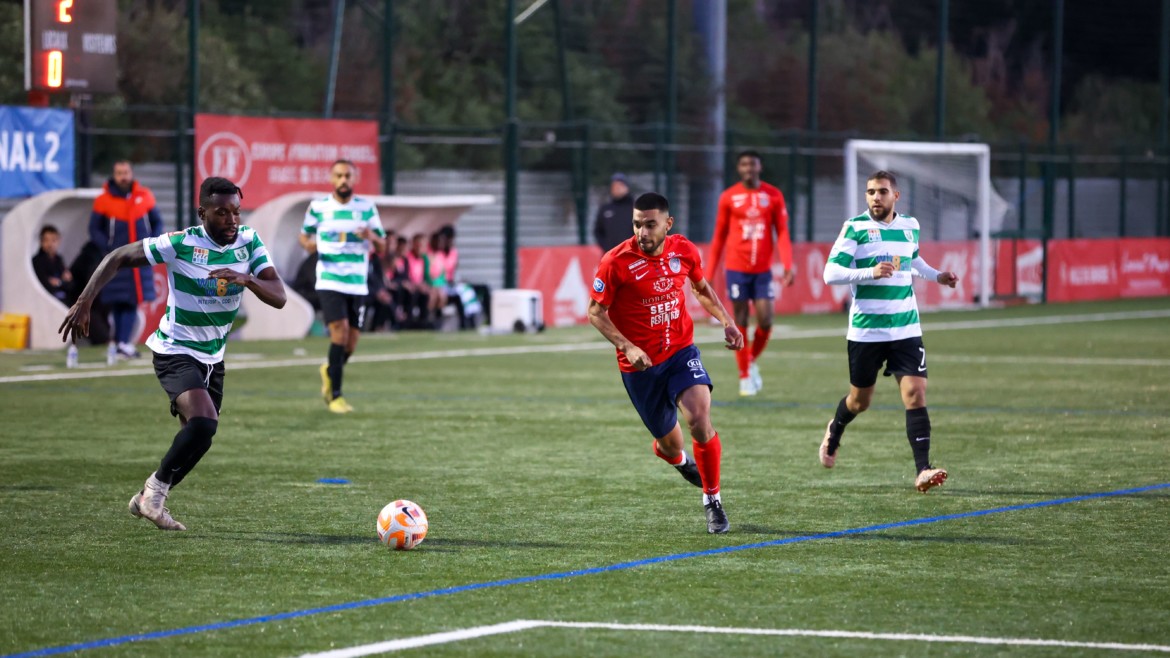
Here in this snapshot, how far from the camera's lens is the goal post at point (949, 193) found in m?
33.4

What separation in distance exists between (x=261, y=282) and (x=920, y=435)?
4078mm

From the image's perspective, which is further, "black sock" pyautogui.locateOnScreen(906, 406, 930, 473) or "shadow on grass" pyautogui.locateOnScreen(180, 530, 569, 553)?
"black sock" pyautogui.locateOnScreen(906, 406, 930, 473)

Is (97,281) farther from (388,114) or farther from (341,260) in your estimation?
(388,114)

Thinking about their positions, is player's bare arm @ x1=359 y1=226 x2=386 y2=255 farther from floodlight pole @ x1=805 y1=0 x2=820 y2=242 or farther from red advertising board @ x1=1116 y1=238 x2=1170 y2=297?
red advertising board @ x1=1116 y1=238 x2=1170 y2=297

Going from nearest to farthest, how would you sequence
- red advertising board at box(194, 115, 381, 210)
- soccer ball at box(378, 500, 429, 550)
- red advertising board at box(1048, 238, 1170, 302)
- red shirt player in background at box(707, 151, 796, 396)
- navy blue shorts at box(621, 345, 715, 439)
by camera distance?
soccer ball at box(378, 500, 429, 550), navy blue shorts at box(621, 345, 715, 439), red shirt player in background at box(707, 151, 796, 396), red advertising board at box(194, 115, 381, 210), red advertising board at box(1048, 238, 1170, 302)

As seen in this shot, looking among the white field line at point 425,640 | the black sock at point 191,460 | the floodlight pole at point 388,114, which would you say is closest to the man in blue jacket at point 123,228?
the floodlight pole at point 388,114

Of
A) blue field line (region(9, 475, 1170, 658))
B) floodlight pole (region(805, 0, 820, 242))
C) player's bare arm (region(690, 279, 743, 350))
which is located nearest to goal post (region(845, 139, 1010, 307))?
floodlight pole (region(805, 0, 820, 242))

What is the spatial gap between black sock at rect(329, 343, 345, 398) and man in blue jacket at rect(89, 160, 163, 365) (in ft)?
18.0

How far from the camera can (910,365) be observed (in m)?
11.2

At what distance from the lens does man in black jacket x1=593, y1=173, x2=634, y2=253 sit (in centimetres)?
2428

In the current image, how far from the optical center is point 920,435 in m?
10.9

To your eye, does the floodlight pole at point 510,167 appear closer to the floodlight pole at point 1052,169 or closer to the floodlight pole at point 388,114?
the floodlight pole at point 388,114

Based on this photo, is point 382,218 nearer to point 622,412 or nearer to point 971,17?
point 622,412

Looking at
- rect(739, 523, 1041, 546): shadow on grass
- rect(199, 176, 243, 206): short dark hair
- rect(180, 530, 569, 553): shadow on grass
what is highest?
rect(199, 176, 243, 206): short dark hair
